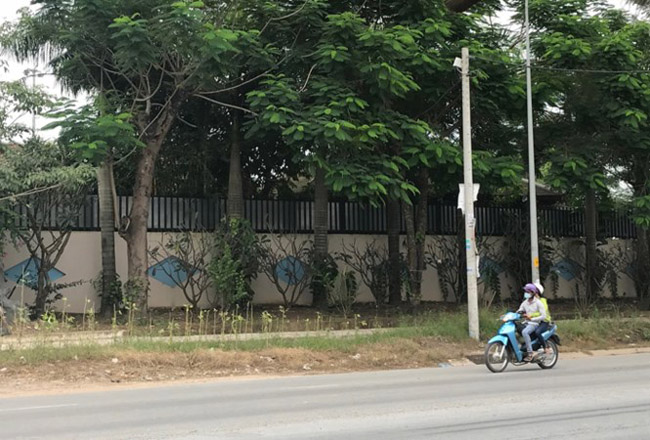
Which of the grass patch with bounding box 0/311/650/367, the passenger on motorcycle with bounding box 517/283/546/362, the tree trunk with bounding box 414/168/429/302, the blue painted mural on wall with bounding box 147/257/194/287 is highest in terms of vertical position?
the tree trunk with bounding box 414/168/429/302

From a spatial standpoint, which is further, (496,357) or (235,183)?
(235,183)

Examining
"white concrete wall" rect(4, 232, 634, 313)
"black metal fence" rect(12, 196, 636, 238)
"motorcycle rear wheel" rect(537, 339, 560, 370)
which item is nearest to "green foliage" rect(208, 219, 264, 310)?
"white concrete wall" rect(4, 232, 634, 313)

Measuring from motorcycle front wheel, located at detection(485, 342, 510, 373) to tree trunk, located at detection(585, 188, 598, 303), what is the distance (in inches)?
585

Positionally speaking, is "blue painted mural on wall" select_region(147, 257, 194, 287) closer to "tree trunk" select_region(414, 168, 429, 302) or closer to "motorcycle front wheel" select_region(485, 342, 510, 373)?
"tree trunk" select_region(414, 168, 429, 302)

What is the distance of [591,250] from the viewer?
26.8 metres

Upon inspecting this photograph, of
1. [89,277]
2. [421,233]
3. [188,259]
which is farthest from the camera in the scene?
[188,259]

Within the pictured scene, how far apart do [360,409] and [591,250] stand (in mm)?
20627

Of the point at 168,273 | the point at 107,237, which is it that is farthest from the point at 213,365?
the point at 168,273

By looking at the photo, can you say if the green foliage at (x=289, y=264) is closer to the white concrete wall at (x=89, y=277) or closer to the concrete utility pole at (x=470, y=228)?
the white concrete wall at (x=89, y=277)

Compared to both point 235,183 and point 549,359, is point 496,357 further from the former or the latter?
point 235,183

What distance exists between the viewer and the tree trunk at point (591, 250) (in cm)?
2610

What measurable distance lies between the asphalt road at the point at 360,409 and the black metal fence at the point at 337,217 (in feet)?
31.8

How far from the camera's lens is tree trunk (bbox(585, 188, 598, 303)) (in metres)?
26.1

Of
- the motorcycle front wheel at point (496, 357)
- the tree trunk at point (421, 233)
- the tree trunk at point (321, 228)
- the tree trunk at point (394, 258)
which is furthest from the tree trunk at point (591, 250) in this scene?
the motorcycle front wheel at point (496, 357)
